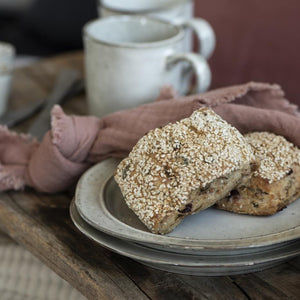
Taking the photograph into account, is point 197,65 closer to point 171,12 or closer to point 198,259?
point 171,12

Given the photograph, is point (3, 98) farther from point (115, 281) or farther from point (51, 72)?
point (115, 281)

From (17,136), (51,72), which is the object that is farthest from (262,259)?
(51,72)

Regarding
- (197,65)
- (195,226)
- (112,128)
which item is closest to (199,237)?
(195,226)

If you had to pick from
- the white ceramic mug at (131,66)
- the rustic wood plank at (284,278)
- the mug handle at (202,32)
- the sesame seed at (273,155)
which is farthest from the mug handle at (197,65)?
the rustic wood plank at (284,278)

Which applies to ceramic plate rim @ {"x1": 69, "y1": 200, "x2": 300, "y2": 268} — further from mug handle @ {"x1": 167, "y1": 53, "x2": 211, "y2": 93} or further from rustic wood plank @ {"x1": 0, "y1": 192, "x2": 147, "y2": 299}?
mug handle @ {"x1": 167, "y1": 53, "x2": 211, "y2": 93}

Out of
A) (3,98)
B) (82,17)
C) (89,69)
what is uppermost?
(89,69)

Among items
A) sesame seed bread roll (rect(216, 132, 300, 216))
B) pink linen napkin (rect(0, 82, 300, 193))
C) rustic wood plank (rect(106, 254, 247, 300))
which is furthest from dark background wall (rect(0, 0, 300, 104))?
rustic wood plank (rect(106, 254, 247, 300))

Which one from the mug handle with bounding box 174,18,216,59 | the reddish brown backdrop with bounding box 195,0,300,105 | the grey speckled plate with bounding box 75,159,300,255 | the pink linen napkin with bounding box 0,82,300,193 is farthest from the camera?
the reddish brown backdrop with bounding box 195,0,300,105
